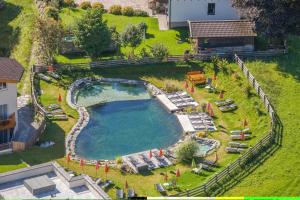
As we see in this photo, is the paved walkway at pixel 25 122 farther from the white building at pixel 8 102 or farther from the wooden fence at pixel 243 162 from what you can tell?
the wooden fence at pixel 243 162

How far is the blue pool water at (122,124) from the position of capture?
77.6 meters

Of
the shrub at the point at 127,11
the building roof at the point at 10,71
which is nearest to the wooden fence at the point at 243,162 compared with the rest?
the building roof at the point at 10,71

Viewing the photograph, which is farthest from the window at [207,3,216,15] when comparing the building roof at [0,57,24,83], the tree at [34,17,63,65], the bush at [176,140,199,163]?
the building roof at [0,57,24,83]

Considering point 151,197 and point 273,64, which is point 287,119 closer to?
point 273,64

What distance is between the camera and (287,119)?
82125 millimetres

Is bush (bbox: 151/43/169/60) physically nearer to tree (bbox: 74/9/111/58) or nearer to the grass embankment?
tree (bbox: 74/9/111/58)

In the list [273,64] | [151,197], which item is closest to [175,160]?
[151,197]

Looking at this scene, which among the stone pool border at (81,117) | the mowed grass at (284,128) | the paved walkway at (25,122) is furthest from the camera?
the paved walkway at (25,122)

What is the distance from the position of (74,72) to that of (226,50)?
20156 millimetres

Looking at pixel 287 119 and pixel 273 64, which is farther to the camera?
pixel 273 64

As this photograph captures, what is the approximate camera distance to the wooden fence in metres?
68.0

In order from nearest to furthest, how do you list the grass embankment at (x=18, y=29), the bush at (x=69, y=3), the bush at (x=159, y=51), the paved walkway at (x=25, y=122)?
the paved walkway at (x=25, y=122) < the bush at (x=159, y=51) < the grass embankment at (x=18, y=29) < the bush at (x=69, y=3)

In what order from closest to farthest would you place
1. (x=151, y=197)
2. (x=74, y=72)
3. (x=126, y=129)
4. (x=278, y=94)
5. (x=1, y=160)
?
(x=151, y=197) → (x=1, y=160) → (x=126, y=129) → (x=278, y=94) → (x=74, y=72)

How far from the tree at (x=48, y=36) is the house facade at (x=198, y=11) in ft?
58.3
